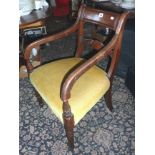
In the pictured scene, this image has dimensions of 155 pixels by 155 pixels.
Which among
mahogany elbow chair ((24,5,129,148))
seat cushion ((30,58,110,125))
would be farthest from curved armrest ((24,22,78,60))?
seat cushion ((30,58,110,125))

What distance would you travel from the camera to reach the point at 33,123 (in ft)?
6.06

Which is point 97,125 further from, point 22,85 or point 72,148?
point 22,85

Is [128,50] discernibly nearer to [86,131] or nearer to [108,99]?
[108,99]

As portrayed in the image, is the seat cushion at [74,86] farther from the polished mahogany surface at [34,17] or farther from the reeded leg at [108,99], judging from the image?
the polished mahogany surface at [34,17]

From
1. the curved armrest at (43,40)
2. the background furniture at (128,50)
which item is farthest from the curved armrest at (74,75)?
the background furniture at (128,50)

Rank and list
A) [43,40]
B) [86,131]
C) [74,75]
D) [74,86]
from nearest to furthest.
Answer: [74,75] < [74,86] < [43,40] < [86,131]

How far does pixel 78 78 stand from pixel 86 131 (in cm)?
62

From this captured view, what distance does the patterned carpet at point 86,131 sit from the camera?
163 cm

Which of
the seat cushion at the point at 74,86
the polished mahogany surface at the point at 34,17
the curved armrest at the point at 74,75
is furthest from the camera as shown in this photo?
the polished mahogany surface at the point at 34,17

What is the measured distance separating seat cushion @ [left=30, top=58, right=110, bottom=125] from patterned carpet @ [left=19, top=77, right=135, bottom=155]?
0.36m

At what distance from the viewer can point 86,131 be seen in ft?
5.77

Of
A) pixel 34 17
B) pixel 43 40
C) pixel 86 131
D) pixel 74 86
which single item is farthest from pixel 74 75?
pixel 34 17
